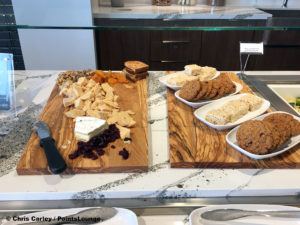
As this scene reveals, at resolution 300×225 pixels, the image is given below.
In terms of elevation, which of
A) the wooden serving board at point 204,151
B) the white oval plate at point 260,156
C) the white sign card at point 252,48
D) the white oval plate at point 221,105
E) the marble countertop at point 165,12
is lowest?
the wooden serving board at point 204,151

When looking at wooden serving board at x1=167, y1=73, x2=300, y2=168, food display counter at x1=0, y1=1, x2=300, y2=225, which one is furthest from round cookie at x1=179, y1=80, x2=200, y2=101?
wooden serving board at x1=167, y1=73, x2=300, y2=168

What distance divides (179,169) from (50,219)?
47 cm

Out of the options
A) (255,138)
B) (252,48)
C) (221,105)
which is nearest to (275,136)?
(255,138)

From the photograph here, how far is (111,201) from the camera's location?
0.85 meters

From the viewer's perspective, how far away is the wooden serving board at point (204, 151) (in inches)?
36.5

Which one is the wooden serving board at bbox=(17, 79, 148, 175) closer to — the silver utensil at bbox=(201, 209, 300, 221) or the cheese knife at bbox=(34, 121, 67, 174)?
the cheese knife at bbox=(34, 121, 67, 174)

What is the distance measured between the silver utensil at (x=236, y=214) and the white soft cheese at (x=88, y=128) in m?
0.51

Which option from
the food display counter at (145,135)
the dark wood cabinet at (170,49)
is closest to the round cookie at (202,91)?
the food display counter at (145,135)

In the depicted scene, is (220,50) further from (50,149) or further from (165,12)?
(50,149)

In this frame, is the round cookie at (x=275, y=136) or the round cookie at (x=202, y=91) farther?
the round cookie at (x=202, y=91)

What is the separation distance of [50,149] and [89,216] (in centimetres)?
31

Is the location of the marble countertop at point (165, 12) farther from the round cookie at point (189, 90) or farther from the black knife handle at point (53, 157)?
the black knife handle at point (53, 157)

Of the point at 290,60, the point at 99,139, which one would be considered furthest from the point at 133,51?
the point at 99,139

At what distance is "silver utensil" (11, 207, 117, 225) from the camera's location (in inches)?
29.4
